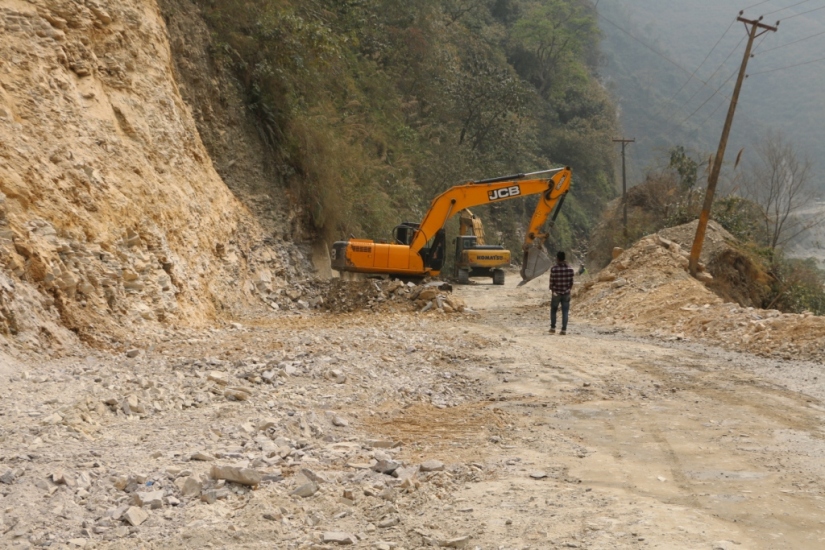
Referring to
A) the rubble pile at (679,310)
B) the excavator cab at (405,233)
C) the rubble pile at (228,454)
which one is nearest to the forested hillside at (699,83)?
the rubble pile at (679,310)

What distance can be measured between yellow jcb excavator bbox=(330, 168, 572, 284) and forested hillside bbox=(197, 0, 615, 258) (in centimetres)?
249

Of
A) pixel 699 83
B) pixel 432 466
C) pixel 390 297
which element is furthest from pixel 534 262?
pixel 699 83

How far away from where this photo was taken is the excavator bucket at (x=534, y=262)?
64.6ft

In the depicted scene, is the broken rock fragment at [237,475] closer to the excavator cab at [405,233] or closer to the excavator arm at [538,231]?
the excavator arm at [538,231]

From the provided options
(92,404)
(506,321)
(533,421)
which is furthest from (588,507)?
(506,321)

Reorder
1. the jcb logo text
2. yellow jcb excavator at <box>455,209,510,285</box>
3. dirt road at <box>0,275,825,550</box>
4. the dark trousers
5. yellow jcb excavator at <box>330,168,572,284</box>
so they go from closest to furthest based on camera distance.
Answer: dirt road at <box>0,275,825,550</box> → the dark trousers → yellow jcb excavator at <box>330,168,572,284</box> → the jcb logo text → yellow jcb excavator at <box>455,209,510,285</box>

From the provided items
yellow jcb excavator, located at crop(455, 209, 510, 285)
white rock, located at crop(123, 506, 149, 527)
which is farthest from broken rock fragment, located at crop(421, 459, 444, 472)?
yellow jcb excavator, located at crop(455, 209, 510, 285)

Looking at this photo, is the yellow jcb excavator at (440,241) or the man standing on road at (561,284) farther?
the yellow jcb excavator at (440,241)

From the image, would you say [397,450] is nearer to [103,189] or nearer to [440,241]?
[103,189]

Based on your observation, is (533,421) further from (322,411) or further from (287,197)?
(287,197)

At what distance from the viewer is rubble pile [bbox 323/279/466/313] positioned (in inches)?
675

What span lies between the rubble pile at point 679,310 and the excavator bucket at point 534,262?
1.24 meters

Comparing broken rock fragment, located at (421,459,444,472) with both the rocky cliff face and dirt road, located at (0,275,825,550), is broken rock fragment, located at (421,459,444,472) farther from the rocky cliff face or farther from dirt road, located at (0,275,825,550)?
the rocky cliff face

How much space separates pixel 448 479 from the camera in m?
5.74
